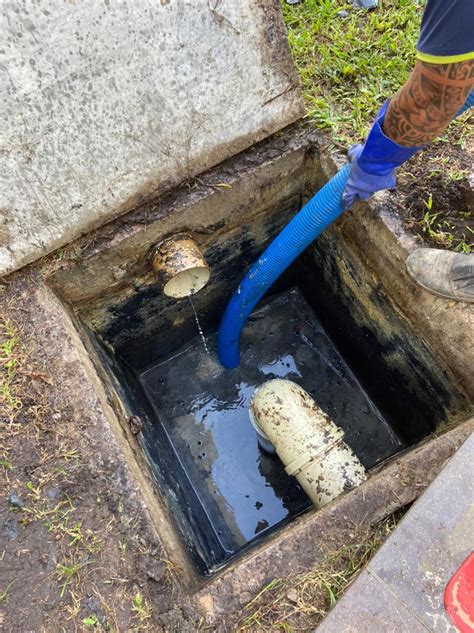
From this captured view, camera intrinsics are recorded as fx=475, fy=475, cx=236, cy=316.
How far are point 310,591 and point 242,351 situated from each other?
2118 millimetres

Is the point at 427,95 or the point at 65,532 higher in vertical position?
the point at 427,95

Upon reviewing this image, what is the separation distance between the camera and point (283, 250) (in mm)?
2729

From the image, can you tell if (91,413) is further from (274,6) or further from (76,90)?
(274,6)

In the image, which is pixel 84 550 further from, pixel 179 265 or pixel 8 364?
pixel 179 265

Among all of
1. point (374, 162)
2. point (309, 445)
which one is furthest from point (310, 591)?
point (374, 162)

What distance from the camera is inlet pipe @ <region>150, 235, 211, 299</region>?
2586 mm

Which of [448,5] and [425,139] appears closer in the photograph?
[448,5]

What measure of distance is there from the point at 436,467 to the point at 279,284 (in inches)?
80.2

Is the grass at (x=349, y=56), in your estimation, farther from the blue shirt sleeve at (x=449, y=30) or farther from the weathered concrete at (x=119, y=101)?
the blue shirt sleeve at (x=449, y=30)

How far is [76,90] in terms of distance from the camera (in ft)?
6.80

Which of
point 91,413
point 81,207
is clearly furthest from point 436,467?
point 81,207

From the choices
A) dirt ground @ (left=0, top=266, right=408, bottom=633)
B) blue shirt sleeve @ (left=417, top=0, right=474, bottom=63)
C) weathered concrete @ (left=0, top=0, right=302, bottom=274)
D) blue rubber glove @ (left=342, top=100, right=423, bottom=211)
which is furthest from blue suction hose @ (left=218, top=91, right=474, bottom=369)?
dirt ground @ (left=0, top=266, right=408, bottom=633)

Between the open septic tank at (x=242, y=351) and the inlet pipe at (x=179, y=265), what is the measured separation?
77 millimetres

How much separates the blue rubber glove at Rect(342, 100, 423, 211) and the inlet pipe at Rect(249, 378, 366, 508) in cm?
112
